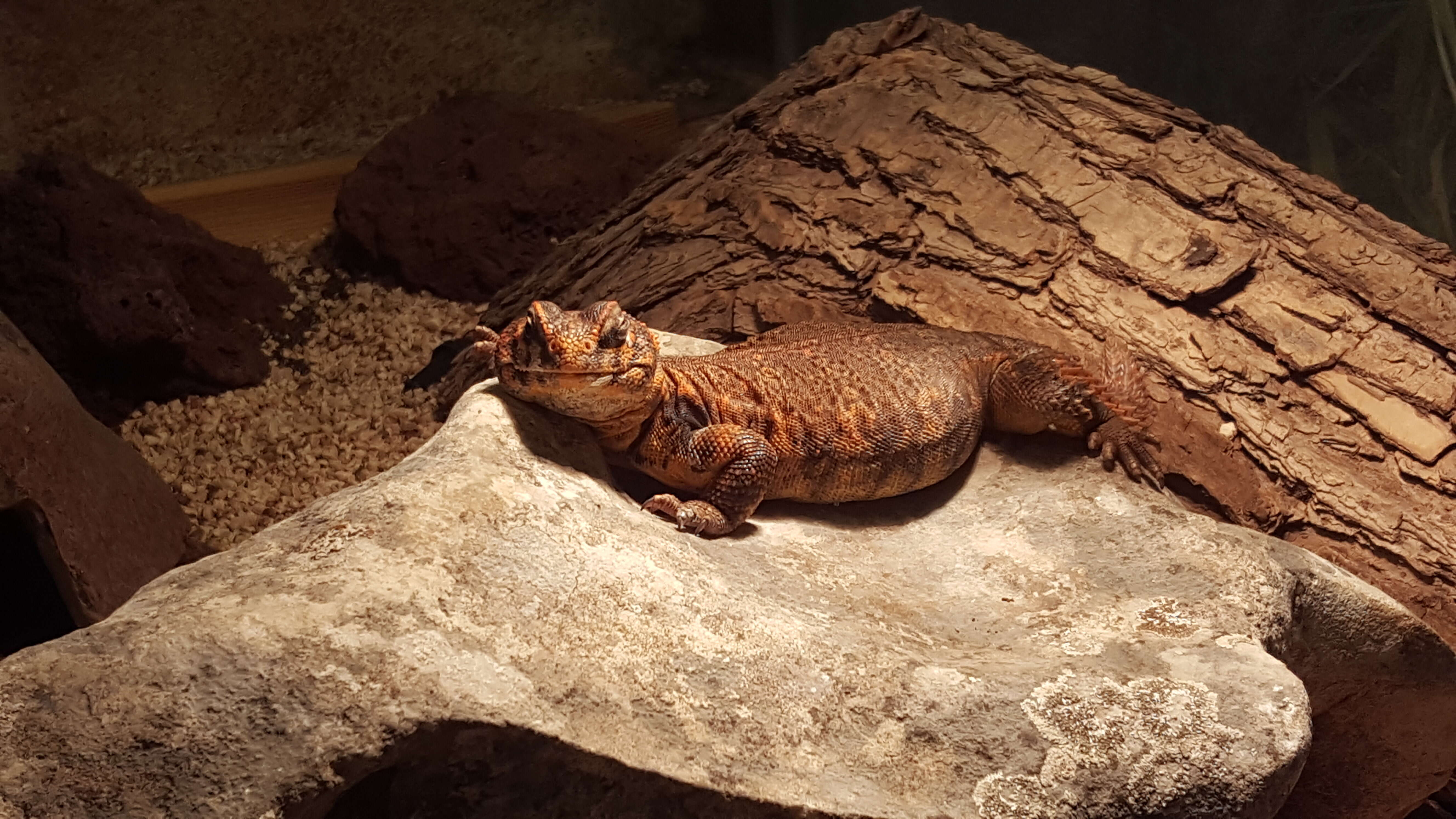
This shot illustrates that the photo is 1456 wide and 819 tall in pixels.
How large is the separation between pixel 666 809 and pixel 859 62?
4.47 meters

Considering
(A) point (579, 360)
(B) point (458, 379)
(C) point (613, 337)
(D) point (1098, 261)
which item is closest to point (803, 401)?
(C) point (613, 337)

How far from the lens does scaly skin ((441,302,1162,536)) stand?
10.4 feet

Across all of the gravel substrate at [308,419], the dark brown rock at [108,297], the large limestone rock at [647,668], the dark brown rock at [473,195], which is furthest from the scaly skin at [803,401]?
the dark brown rock at [473,195]

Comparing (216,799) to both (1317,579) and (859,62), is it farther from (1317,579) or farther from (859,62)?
(859,62)

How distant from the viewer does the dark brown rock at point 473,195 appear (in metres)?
6.41

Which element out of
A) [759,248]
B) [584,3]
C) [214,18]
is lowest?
[759,248]

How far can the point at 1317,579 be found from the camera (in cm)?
327

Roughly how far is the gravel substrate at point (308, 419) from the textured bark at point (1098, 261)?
0.74 metres

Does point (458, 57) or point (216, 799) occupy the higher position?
point (458, 57)

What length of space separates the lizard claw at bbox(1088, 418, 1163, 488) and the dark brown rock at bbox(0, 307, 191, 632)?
11.6ft

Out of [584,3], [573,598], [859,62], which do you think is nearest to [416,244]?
[584,3]

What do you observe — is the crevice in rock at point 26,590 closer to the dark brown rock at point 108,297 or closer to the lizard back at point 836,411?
the dark brown rock at point 108,297

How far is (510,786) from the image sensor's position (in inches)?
84.8

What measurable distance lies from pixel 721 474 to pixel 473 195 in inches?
149
